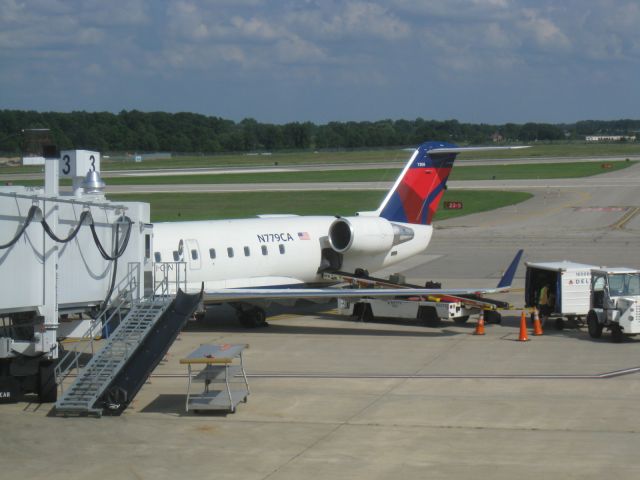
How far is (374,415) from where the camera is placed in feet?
59.6

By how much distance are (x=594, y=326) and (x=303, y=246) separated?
9411 mm

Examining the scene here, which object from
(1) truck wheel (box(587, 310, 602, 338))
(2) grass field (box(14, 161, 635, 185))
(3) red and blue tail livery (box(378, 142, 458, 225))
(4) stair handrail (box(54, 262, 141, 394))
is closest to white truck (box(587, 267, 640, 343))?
(1) truck wheel (box(587, 310, 602, 338))

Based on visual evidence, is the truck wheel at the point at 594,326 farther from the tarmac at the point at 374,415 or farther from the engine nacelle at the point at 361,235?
the engine nacelle at the point at 361,235

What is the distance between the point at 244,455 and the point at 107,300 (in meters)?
7.18

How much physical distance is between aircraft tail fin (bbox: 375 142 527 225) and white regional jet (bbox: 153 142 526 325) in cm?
3

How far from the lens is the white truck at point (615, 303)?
25094 mm

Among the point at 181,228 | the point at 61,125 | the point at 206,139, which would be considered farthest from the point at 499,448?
the point at 206,139

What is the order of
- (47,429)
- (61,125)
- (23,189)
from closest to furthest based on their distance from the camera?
(47,429)
(23,189)
(61,125)

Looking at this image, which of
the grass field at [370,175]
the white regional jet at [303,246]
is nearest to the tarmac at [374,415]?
the white regional jet at [303,246]

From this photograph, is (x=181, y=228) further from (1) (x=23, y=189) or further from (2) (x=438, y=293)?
(1) (x=23, y=189)

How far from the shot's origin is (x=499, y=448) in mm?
15875

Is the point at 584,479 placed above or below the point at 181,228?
below

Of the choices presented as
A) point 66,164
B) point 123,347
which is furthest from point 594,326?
point 66,164

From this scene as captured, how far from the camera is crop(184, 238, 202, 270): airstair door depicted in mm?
28125
